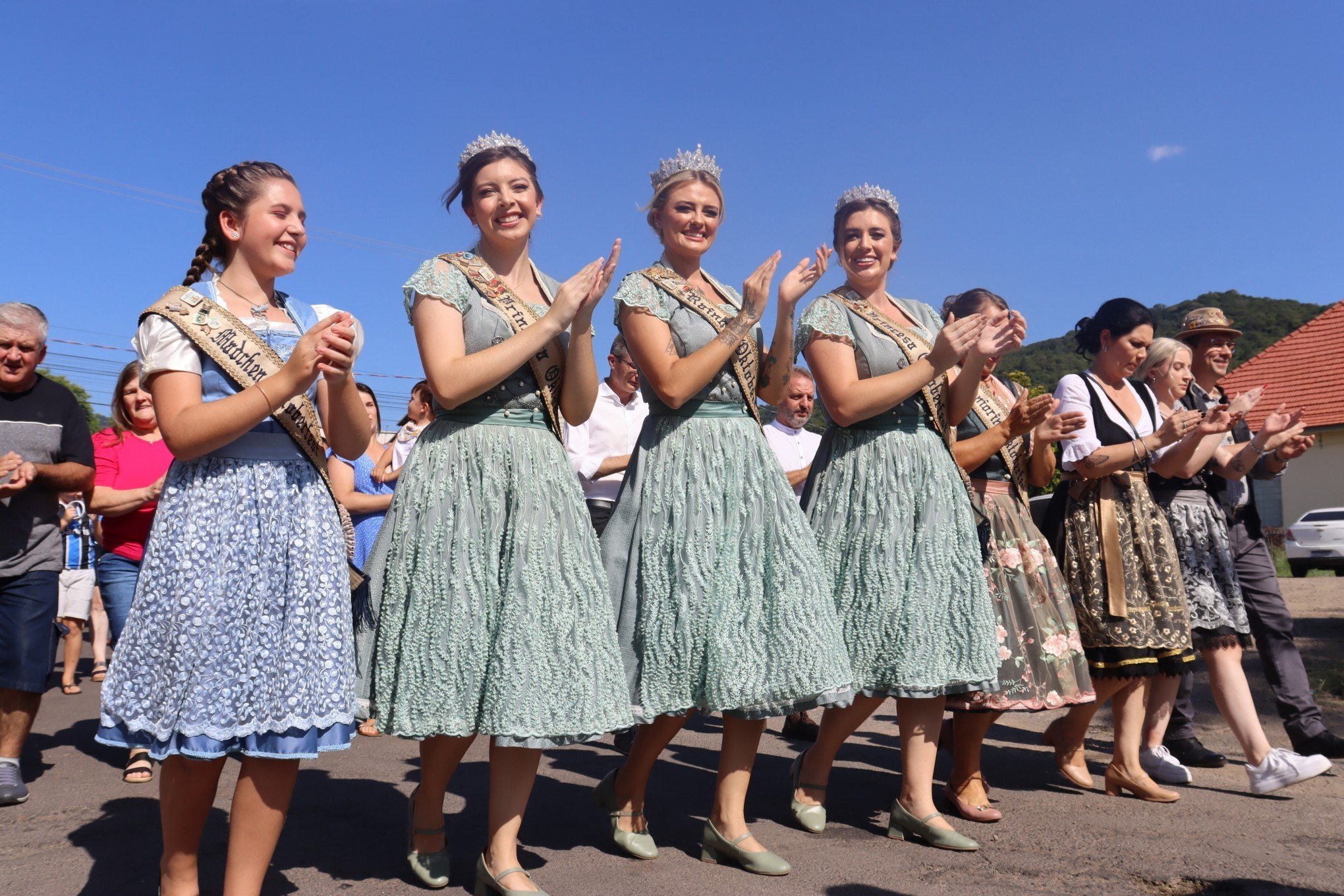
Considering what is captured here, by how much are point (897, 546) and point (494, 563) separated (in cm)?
155

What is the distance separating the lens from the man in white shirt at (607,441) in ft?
19.9

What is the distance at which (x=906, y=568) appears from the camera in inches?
156

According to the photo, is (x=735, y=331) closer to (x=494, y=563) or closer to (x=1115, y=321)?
(x=494, y=563)

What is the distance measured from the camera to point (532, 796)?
462 cm

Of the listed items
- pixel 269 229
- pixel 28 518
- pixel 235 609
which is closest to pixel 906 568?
pixel 235 609

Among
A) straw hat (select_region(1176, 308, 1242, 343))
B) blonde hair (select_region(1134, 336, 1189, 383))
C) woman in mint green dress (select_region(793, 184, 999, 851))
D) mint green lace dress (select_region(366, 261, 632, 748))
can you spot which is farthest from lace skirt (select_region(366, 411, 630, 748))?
straw hat (select_region(1176, 308, 1242, 343))

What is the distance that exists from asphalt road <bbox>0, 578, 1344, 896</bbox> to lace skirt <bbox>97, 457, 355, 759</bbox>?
0.81 meters

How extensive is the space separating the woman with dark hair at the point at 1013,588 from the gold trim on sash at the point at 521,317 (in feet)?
5.25

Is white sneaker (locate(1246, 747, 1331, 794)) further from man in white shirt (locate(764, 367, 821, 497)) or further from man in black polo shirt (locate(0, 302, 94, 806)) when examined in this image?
man in black polo shirt (locate(0, 302, 94, 806))

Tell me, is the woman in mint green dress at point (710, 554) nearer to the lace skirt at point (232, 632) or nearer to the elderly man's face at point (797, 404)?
the lace skirt at point (232, 632)

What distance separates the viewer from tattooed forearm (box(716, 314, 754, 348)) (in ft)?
12.0

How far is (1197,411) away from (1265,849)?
1812 mm

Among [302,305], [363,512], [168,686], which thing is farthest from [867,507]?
[363,512]

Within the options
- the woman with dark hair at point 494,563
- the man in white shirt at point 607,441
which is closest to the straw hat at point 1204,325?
the man in white shirt at point 607,441
